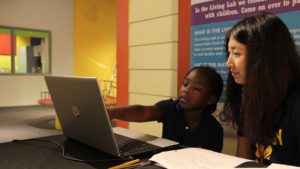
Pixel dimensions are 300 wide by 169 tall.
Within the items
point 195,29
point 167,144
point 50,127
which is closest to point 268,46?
point 167,144

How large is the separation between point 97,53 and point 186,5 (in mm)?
5892

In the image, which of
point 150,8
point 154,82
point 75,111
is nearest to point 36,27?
point 150,8

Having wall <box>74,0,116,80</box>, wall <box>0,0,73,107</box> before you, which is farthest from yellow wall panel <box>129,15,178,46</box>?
wall <box>74,0,116,80</box>

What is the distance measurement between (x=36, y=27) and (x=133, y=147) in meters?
6.36

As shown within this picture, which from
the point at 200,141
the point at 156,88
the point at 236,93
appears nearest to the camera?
the point at 236,93

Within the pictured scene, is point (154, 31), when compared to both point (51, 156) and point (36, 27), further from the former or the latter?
point (36, 27)

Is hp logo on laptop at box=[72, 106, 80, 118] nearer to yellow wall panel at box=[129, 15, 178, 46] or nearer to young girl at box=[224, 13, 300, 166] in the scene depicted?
young girl at box=[224, 13, 300, 166]

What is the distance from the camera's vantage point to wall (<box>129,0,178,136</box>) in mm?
1952

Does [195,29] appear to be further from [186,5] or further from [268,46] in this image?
[268,46]

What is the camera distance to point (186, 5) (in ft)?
6.04

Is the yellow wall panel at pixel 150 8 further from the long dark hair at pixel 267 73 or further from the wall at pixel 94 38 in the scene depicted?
the wall at pixel 94 38

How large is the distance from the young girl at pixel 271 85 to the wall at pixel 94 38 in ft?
21.8

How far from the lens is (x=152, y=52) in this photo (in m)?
2.11

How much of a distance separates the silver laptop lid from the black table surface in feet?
0.10
